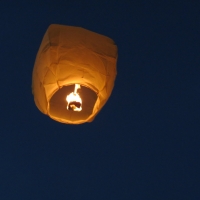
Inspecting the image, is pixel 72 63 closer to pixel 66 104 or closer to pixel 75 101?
pixel 75 101

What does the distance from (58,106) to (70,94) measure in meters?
0.09

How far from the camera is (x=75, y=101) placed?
2.24 metres

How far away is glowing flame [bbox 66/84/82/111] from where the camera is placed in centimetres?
224

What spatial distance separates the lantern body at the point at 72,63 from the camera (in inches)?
81.8

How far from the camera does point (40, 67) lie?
2.12 metres

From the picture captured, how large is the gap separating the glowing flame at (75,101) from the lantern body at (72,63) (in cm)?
7

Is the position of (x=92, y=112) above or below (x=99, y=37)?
below

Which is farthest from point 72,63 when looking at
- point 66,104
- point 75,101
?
point 66,104

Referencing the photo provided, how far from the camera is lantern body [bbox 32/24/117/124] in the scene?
2078 millimetres

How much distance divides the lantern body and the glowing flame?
0.22 feet

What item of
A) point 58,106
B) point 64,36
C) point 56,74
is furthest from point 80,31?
point 58,106

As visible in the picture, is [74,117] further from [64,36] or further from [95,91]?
[64,36]

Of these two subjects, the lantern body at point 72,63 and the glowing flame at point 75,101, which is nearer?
the lantern body at point 72,63

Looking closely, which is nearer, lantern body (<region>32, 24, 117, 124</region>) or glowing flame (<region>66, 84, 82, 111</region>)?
lantern body (<region>32, 24, 117, 124</region>)
